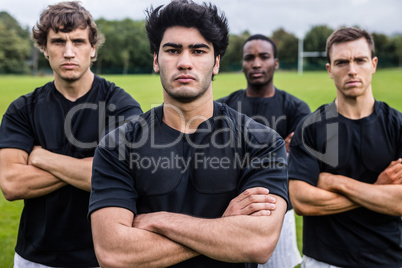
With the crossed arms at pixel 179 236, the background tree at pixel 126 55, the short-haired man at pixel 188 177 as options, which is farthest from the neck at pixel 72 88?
the background tree at pixel 126 55

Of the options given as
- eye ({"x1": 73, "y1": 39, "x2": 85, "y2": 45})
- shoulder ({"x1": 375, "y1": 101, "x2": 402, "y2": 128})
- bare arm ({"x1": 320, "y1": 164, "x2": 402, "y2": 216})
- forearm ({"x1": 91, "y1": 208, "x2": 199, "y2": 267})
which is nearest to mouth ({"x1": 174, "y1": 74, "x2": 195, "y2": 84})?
forearm ({"x1": 91, "y1": 208, "x2": 199, "y2": 267})

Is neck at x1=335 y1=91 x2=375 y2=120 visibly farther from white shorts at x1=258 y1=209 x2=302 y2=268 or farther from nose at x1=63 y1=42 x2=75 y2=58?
nose at x1=63 y1=42 x2=75 y2=58

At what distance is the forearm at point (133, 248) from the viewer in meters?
2.40

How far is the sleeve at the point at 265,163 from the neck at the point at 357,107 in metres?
1.24

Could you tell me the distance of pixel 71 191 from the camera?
344 centimetres

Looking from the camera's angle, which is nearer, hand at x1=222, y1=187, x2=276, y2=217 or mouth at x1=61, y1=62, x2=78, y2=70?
hand at x1=222, y1=187, x2=276, y2=217

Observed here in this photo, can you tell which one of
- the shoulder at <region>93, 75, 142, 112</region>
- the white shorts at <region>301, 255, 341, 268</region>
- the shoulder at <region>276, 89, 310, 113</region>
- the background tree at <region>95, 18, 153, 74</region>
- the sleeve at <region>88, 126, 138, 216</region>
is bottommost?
the white shorts at <region>301, 255, 341, 268</region>

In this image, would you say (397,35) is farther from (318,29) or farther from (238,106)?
(238,106)

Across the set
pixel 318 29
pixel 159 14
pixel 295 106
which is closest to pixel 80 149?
pixel 159 14

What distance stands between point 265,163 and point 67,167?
1670 mm

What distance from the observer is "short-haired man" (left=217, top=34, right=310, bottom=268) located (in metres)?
5.18

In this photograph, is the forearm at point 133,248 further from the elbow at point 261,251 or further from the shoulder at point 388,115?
the shoulder at point 388,115

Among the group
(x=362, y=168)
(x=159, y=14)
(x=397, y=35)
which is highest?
(x=397, y=35)

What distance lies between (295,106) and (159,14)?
2879 mm
